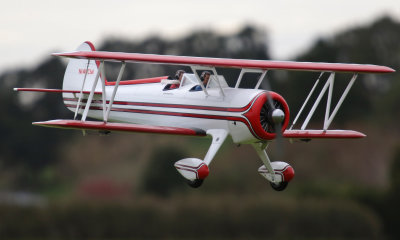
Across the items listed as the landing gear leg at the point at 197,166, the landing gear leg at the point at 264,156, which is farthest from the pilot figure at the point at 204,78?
the landing gear leg at the point at 264,156

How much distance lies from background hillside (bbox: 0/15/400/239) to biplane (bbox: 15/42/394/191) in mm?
19431

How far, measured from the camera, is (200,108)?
770 inches

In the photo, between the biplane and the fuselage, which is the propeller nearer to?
the biplane

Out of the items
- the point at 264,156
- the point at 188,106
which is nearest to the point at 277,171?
the point at 264,156

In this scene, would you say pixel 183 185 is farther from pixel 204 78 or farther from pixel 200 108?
pixel 200 108

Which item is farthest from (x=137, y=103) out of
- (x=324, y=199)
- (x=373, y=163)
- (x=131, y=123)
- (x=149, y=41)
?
(x=149, y=41)

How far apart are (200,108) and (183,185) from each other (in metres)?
37.3

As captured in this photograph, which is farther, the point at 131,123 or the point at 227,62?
the point at 131,123

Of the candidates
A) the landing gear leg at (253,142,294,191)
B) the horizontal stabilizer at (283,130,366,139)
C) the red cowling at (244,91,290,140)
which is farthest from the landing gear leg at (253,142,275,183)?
the red cowling at (244,91,290,140)

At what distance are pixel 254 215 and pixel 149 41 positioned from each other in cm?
3671

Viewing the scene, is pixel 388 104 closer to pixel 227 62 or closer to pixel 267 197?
pixel 267 197

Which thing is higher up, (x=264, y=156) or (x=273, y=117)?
(x=273, y=117)

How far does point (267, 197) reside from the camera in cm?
5169

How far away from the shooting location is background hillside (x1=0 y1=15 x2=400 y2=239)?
5078 centimetres
